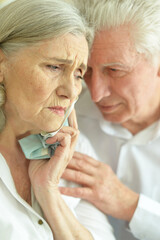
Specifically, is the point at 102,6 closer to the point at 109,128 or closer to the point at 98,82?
the point at 98,82

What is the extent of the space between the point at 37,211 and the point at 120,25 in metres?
0.96

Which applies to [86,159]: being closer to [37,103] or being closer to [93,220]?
[93,220]

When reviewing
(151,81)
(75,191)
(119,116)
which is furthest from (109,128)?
(75,191)

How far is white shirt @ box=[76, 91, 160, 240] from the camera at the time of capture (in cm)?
200

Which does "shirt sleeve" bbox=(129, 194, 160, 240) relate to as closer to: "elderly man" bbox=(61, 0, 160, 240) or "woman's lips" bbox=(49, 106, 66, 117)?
"elderly man" bbox=(61, 0, 160, 240)

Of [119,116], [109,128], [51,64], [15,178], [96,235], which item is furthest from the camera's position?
[109,128]

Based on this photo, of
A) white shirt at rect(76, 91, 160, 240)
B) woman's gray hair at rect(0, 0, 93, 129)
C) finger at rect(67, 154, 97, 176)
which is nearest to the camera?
woman's gray hair at rect(0, 0, 93, 129)

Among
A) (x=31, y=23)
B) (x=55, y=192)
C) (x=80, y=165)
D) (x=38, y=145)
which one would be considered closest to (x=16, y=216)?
(x=55, y=192)

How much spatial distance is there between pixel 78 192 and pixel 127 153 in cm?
54

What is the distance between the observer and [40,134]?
1425mm

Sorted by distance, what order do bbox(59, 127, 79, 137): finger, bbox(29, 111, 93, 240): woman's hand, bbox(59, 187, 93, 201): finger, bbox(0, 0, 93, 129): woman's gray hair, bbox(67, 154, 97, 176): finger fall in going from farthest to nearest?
bbox(67, 154, 97, 176): finger
bbox(59, 187, 93, 201): finger
bbox(59, 127, 79, 137): finger
bbox(29, 111, 93, 240): woman's hand
bbox(0, 0, 93, 129): woman's gray hair

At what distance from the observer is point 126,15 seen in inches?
63.3

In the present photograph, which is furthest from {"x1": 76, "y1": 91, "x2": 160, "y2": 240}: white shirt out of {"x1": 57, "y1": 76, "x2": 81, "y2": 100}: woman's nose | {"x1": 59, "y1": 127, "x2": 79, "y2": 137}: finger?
{"x1": 57, "y1": 76, "x2": 81, "y2": 100}: woman's nose

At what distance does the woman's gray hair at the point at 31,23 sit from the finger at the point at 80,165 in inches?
23.6
